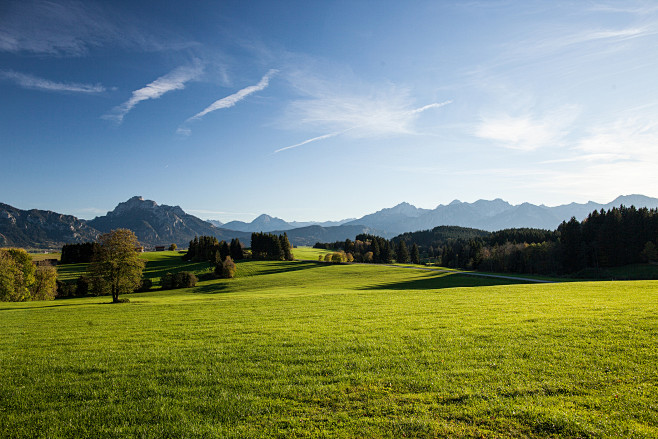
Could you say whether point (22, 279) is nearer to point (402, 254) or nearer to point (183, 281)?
point (183, 281)

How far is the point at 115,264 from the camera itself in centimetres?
4447

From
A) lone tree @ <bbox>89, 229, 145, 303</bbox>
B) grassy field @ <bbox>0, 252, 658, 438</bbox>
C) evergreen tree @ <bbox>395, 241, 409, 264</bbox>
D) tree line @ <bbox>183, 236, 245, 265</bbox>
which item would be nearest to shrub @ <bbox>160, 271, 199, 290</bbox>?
lone tree @ <bbox>89, 229, 145, 303</bbox>

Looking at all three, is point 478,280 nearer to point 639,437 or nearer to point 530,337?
point 530,337

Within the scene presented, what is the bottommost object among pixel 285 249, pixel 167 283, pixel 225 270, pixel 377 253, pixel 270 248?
pixel 167 283

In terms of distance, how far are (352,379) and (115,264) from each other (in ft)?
155

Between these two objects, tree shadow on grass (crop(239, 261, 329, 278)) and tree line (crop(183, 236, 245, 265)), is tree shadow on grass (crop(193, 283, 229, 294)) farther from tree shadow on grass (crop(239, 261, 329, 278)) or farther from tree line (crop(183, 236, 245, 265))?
tree line (crop(183, 236, 245, 265))

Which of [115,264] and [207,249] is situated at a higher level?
[115,264]

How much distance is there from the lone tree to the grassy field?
29179mm

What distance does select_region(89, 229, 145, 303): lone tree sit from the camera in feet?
146

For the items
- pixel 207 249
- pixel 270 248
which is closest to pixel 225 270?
pixel 207 249

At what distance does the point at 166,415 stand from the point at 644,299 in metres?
30.0

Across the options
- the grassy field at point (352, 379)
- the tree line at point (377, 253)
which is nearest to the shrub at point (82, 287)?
the grassy field at point (352, 379)

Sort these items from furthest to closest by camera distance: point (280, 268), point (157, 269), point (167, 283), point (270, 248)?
point (270, 248)
point (157, 269)
point (280, 268)
point (167, 283)

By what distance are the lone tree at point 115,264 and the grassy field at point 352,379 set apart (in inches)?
1149
